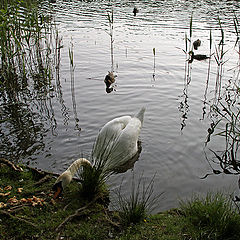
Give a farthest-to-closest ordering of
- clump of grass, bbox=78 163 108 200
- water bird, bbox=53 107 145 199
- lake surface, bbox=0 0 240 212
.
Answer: lake surface, bbox=0 0 240 212 → water bird, bbox=53 107 145 199 → clump of grass, bbox=78 163 108 200

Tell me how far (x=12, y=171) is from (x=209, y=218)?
122 inches

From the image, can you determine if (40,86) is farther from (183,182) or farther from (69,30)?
(69,30)

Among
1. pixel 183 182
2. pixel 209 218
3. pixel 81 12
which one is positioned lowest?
pixel 183 182

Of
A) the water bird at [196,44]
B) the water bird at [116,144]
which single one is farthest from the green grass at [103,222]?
the water bird at [196,44]

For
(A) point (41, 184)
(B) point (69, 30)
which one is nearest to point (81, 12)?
(B) point (69, 30)

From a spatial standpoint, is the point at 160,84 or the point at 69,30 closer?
the point at 160,84

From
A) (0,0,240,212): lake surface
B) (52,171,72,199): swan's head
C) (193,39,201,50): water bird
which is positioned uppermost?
(193,39,201,50): water bird

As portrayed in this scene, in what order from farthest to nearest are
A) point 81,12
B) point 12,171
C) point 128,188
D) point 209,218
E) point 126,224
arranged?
point 81,12, point 128,188, point 12,171, point 126,224, point 209,218

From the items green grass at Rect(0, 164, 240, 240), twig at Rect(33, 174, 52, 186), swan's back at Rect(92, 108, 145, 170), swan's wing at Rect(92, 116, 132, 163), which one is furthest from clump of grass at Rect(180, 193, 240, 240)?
twig at Rect(33, 174, 52, 186)

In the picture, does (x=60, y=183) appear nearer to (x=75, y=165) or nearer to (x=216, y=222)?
(x=75, y=165)

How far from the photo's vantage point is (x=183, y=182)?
18.5 feet

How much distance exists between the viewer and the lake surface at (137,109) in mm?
5934

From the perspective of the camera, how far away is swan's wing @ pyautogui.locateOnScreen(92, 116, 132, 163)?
5550 millimetres

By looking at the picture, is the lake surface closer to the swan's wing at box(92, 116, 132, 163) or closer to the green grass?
the swan's wing at box(92, 116, 132, 163)
